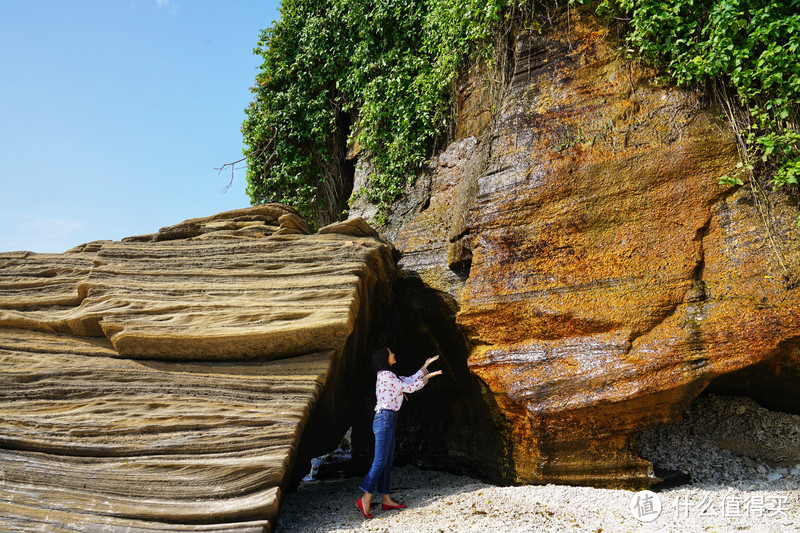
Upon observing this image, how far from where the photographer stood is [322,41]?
36.9ft

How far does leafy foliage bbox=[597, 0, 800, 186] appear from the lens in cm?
537

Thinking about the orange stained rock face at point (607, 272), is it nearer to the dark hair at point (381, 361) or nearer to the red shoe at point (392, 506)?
the dark hair at point (381, 361)

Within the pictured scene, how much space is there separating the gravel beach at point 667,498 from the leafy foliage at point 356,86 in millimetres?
5131

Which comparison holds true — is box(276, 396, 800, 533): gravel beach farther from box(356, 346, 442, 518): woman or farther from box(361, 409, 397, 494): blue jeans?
box(361, 409, 397, 494): blue jeans

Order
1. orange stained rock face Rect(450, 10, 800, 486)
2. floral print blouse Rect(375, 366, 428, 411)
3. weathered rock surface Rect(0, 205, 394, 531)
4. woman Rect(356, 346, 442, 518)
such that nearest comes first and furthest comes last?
weathered rock surface Rect(0, 205, 394, 531) < orange stained rock face Rect(450, 10, 800, 486) < woman Rect(356, 346, 442, 518) < floral print blouse Rect(375, 366, 428, 411)

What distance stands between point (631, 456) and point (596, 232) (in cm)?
221

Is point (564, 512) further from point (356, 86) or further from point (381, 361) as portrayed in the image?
point (356, 86)

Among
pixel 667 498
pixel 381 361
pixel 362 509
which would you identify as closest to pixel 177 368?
pixel 381 361

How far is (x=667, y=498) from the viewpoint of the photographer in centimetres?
497

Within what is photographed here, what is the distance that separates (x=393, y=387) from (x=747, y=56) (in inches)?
185

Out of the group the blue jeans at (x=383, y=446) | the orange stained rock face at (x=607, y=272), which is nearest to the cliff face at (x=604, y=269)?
the orange stained rock face at (x=607, y=272)

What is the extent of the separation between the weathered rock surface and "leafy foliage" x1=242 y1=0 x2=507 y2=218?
115 inches

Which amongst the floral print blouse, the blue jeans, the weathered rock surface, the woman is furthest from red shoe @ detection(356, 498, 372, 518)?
the floral print blouse

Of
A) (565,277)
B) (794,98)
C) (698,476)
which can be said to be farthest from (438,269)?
(794,98)
